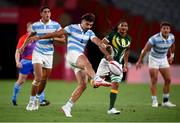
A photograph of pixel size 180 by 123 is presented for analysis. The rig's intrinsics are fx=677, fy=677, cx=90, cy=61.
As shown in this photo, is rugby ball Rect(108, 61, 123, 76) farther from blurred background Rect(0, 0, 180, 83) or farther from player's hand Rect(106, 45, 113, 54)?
blurred background Rect(0, 0, 180, 83)

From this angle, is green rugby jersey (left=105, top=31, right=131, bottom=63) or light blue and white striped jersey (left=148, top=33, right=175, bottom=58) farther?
light blue and white striped jersey (left=148, top=33, right=175, bottom=58)

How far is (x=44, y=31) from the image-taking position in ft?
53.0

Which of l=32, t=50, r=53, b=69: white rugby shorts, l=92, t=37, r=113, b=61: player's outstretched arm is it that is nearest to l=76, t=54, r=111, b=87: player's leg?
l=92, t=37, r=113, b=61: player's outstretched arm

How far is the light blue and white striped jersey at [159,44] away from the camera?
17.9 meters

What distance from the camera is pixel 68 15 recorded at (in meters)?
31.0

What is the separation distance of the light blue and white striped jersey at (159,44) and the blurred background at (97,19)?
11.3 meters

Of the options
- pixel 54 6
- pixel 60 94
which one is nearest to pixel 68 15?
pixel 54 6

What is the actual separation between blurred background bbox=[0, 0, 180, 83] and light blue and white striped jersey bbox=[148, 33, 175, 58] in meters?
11.3

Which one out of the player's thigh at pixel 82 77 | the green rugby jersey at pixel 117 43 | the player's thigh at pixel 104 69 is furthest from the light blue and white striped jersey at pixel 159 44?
the player's thigh at pixel 82 77

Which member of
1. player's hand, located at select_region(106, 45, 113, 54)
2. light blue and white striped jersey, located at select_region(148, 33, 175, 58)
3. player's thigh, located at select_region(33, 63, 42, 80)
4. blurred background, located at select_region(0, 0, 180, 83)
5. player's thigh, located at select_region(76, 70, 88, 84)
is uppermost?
blurred background, located at select_region(0, 0, 180, 83)

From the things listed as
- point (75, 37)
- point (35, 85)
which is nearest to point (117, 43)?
point (75, 37)

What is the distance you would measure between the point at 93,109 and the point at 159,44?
9.07ft

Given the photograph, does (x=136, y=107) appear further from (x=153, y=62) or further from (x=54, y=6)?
(x=54, y=6)

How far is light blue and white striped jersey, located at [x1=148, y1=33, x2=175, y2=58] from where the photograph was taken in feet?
58.6
